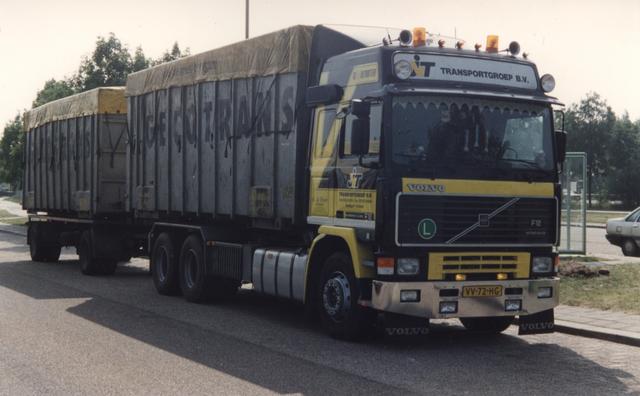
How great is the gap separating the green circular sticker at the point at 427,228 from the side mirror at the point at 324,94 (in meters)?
1.84

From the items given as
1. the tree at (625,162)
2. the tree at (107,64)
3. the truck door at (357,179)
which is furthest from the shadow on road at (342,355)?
the tree at (625,162)

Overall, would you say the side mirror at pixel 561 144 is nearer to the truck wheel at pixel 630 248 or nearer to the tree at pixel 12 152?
the truck wheel at pixel 630 248

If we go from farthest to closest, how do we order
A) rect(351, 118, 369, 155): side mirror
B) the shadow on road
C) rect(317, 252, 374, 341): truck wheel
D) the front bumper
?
rect(317, 252, 374, 341): truck wheel
rect(351, 118, 369, 155): side mirror
the front bumper
the shadow on road

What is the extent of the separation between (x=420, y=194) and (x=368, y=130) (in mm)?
838

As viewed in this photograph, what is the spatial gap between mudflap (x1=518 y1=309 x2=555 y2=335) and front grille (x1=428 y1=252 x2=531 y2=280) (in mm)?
491

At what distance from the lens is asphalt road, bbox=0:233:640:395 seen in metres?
7.61

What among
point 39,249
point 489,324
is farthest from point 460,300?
point 39,249

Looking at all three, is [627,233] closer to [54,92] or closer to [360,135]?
[360,135]

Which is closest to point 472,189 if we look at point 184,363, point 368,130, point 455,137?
point 455,137

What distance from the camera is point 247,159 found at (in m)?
12.3

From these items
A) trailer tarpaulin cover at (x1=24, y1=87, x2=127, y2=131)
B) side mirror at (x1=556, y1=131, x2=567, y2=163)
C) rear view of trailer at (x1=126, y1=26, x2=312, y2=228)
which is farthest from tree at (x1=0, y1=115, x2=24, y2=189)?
side mirror at (x1=556, y1=131, x2=567, y2=163)

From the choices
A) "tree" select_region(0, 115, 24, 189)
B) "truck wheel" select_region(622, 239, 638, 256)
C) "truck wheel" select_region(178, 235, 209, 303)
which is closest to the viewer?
"truck wheel" select_region(178, 235, 209, 303)

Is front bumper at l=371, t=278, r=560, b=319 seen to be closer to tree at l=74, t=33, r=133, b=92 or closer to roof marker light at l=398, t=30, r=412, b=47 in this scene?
roof marker light at l=398, t=30, r=412, b=47

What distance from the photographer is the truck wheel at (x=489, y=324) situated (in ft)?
35.0
